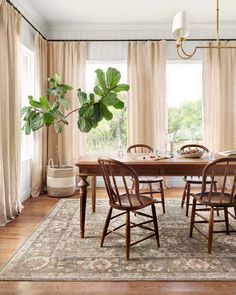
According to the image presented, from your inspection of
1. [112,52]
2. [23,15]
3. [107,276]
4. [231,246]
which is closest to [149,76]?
[112,52]

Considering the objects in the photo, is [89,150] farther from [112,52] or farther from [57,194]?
[112,52]

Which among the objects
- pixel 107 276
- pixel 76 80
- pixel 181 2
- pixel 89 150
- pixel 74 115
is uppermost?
pixel 181 2

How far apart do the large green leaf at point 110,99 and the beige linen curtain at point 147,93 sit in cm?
83

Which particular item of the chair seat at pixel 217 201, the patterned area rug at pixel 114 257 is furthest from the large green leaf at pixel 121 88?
the chair seat at pixel 217 201

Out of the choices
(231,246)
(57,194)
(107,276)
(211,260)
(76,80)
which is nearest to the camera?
(107,276)

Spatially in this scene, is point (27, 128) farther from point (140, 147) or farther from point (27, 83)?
point (140, 147)

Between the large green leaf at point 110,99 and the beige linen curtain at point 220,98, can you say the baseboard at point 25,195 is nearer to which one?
the large green leaf at point 110,99

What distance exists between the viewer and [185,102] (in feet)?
18.2

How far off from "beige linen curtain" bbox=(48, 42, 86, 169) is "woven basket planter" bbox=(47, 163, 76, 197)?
57 centimetres

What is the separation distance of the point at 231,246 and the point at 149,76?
11.2 ft

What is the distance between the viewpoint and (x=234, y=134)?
5293 millimetres

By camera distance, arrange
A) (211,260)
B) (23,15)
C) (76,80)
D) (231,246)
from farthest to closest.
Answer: (76,80) < (23,15) < (231,246) < (211,260)

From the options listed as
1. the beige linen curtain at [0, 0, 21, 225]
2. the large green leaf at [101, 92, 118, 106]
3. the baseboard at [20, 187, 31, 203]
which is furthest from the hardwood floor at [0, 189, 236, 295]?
the large green leaf at [101, 92, 118, 106]

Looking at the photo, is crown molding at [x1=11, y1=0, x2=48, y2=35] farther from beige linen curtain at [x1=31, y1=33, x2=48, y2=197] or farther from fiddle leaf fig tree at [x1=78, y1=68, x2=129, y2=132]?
fiddle leaf fig tree at [x1=78, y1=68, x2=129, y2=132]
